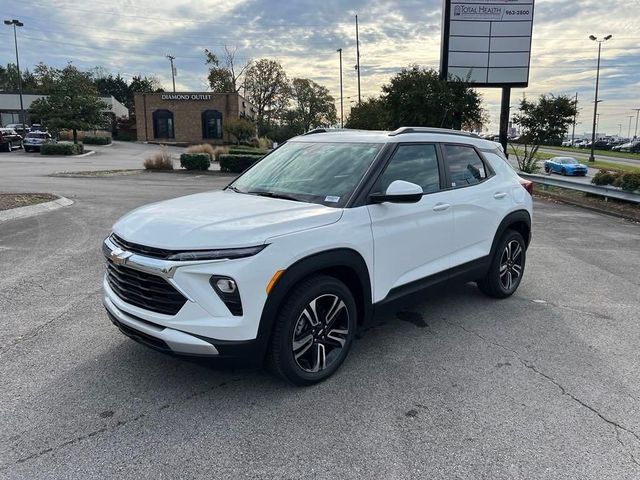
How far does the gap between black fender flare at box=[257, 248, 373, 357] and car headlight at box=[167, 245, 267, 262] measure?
30 centimetres

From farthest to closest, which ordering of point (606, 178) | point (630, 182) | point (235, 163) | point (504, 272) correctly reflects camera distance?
point (235, 163)
point (606, 178)
point (630, 182)
point (504, 272)

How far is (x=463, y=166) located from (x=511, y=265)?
1475 mm

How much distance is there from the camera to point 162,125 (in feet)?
194

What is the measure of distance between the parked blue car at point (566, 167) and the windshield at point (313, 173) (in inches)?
1291

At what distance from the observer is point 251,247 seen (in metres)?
3.08

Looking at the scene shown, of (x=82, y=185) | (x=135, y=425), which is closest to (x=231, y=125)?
(x=82, y=185)

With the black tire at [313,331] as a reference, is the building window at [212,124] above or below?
above

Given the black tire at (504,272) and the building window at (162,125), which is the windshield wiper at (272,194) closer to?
the black tire at (504,272)

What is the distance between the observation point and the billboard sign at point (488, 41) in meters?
20.8

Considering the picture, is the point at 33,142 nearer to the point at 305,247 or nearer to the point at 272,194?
the point at 272,194

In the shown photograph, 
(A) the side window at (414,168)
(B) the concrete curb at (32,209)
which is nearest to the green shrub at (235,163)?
(B) the concrete curb at (32,209)

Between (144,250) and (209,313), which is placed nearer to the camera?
(209,313)

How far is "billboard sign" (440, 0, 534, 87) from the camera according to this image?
20812mm

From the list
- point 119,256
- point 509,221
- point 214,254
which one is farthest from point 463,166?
point 119,256
